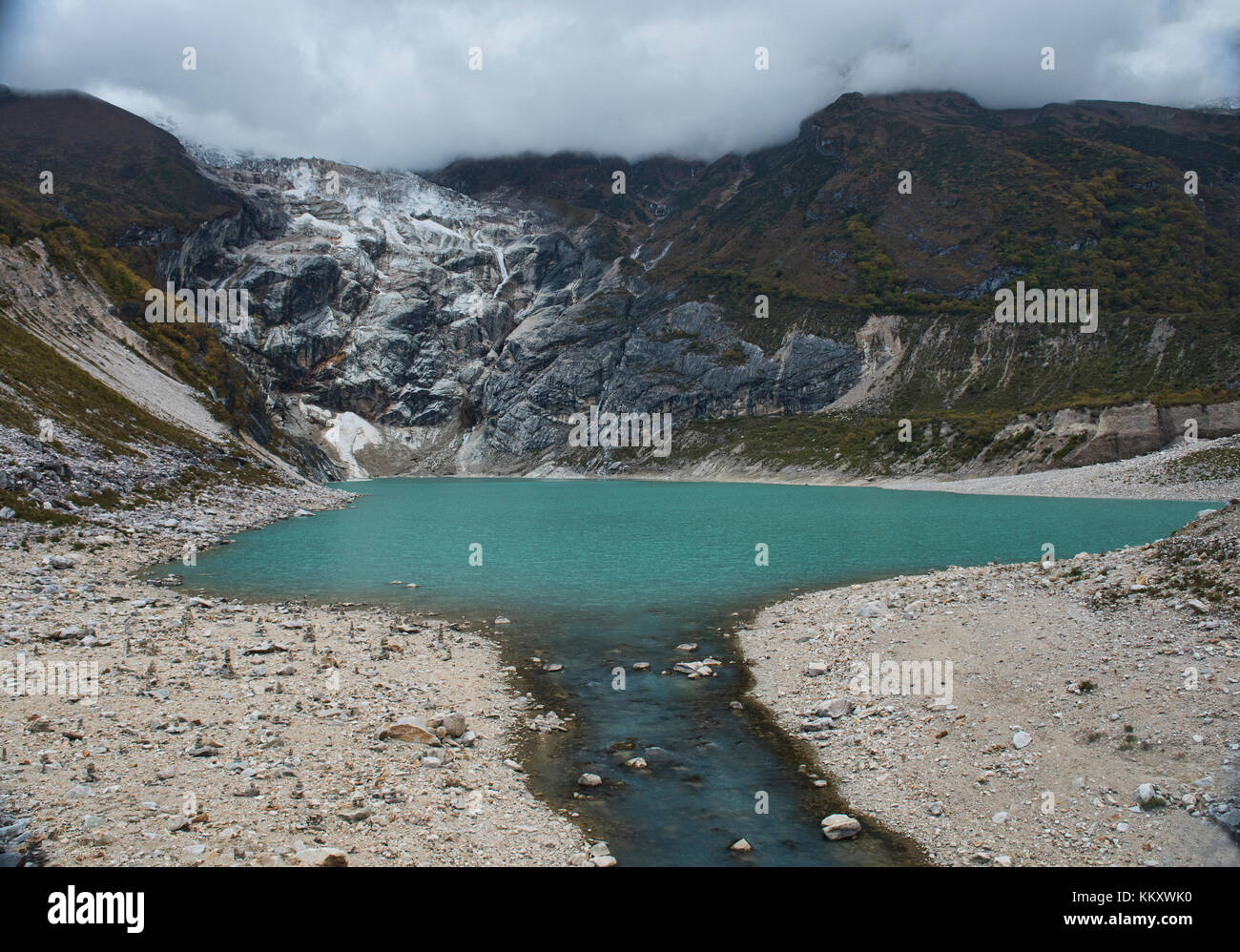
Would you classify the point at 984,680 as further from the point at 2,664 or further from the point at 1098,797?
the point at 2,664

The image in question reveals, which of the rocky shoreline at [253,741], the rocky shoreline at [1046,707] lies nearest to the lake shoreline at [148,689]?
the rocky shoreline at [253,741]

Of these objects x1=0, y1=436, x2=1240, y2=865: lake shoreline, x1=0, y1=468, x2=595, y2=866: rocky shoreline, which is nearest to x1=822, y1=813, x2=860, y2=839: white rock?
x1=0, y1=436, x2=1240, y2=865: lake shoreline

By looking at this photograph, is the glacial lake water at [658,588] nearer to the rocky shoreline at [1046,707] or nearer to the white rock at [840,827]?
the white rock at [840,827]

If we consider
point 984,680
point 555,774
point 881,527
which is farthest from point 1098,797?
point 881,527

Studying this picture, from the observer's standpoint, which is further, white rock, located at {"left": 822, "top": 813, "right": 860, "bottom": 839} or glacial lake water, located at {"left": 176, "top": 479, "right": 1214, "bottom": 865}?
glacial lake water, located at {"left": 176, "top": 479, "right": 1214, "bottom": 865}

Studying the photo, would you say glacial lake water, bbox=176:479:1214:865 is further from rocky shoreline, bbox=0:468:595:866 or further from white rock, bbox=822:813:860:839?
rocky shoreline, bbox=0:468:595:866

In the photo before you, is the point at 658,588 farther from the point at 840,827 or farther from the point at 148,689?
the point at 840,827
